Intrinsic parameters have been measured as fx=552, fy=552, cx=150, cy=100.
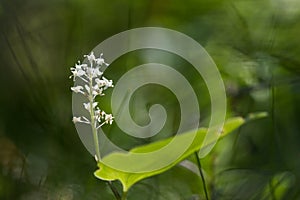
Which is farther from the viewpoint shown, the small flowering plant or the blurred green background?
the blurred green background

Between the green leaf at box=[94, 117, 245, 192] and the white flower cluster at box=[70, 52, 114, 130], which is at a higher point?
the white flower cluster at box=[70, 52, 114, 130]

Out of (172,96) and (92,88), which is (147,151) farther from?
(172,96)

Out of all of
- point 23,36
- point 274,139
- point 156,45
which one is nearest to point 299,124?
point 274,139

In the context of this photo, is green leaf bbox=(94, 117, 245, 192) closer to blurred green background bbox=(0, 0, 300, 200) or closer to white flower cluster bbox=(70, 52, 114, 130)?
white flower cluster bbox=(70, 52, 114, 130)

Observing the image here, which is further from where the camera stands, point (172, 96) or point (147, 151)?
point (172, 96)

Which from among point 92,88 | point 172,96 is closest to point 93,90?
point 92,88

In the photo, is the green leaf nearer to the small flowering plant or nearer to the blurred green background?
the small flowering plant

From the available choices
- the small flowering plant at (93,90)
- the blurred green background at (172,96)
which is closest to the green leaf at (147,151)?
the small flowering plant at (93,90)

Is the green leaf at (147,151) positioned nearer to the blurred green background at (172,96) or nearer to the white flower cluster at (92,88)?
the white flower cluster at (92,88)

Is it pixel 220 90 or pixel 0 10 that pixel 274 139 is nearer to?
pixel 220 90

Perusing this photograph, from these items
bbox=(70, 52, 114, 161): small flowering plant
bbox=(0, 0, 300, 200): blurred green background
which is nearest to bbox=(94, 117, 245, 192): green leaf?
bbox=(70, 52, 114, 161): small flowering plant
